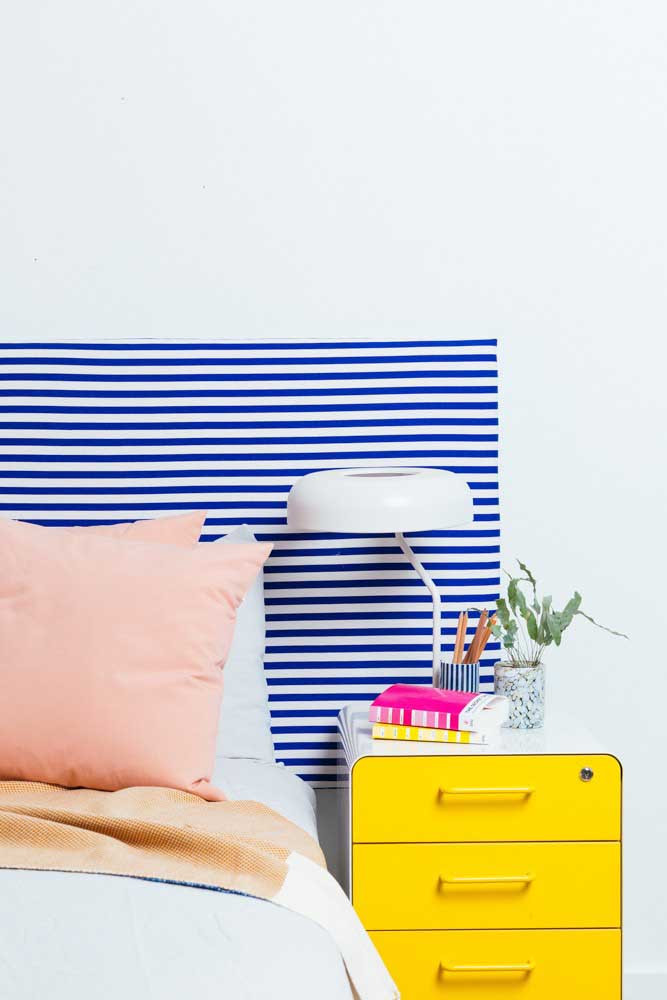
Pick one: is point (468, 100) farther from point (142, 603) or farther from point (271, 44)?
point (142, 603)

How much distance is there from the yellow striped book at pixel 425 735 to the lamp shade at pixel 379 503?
14.4 inches

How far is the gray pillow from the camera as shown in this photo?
6.64 ft

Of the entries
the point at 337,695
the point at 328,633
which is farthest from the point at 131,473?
the point at 337,695

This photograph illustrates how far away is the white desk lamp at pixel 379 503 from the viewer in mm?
1926

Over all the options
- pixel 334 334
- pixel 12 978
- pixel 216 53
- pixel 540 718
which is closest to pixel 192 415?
pixel 334 334

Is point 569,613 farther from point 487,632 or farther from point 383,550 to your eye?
point 383,550

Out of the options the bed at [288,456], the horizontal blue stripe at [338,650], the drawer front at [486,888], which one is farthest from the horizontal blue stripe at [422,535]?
the drawer front at [486,888]

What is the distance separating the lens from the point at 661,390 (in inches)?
92.7

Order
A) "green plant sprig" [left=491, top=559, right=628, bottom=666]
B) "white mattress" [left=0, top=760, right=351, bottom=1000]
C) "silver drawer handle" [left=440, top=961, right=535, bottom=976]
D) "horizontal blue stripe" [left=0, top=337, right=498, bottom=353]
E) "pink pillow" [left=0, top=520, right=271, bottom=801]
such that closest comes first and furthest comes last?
"white mattress" [left=0, top=760, right=351, bottom=1000] < "pink pillow" [left=0, top=520, right=271, bottom=801] < "silver drawer handle" [left=440, top=961, right=535, bottom=976] < "green plant sprig" [left=491, top=559, right=628, bottom=666] < "horizontal blue stripe" [left=0, top=337, right=498, bottom=353]

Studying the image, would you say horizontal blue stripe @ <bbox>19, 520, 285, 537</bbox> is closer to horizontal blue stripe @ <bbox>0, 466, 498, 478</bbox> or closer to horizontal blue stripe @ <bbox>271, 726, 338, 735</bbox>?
horizontal blue stripe @ <bbox>0, 466, 498, 478</bbox>

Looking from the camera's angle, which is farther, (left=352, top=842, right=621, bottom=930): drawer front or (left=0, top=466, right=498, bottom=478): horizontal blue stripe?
(left=0, top=466, right=498, bottom=478): horizontal blue stripe

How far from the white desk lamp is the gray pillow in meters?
0.16

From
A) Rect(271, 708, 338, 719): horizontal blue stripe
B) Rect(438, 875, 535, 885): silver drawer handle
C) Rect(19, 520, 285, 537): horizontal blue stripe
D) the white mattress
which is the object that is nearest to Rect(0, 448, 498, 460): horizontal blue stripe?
Rect(19, 520, 285, 537): horizontal blue stripe

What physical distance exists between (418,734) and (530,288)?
1.02m
